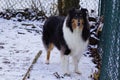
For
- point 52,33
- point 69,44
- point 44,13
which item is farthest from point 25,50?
point 44,13

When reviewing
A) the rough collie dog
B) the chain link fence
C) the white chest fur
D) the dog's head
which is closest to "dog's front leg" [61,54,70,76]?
the rough collie dog

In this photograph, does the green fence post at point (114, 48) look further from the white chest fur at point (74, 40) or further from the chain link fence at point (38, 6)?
the chain link fence at point (38, 6)

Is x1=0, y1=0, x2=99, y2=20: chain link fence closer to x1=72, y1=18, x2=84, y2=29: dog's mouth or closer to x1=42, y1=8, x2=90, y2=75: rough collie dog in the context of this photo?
x1=42, y1=8, x2=90, y2=75: rough collie dog

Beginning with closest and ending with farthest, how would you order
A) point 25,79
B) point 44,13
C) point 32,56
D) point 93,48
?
point 25,79
point 32,56
point 93,48
point 44,13

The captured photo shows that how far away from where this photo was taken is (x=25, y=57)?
7.79m

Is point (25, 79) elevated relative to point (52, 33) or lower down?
lower down

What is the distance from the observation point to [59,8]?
33.2 feet

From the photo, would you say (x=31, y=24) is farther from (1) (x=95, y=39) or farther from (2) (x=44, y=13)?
(1) (x=95, y=39)

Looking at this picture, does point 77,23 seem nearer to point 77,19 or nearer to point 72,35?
point 77,19

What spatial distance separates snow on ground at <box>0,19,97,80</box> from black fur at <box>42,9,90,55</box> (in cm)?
43

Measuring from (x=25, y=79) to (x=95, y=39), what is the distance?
2.64 meters

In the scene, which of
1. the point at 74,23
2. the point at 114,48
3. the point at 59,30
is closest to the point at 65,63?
the point at 59,30

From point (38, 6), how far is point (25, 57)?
3684mm

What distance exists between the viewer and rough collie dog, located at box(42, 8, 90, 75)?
20.9 ft
